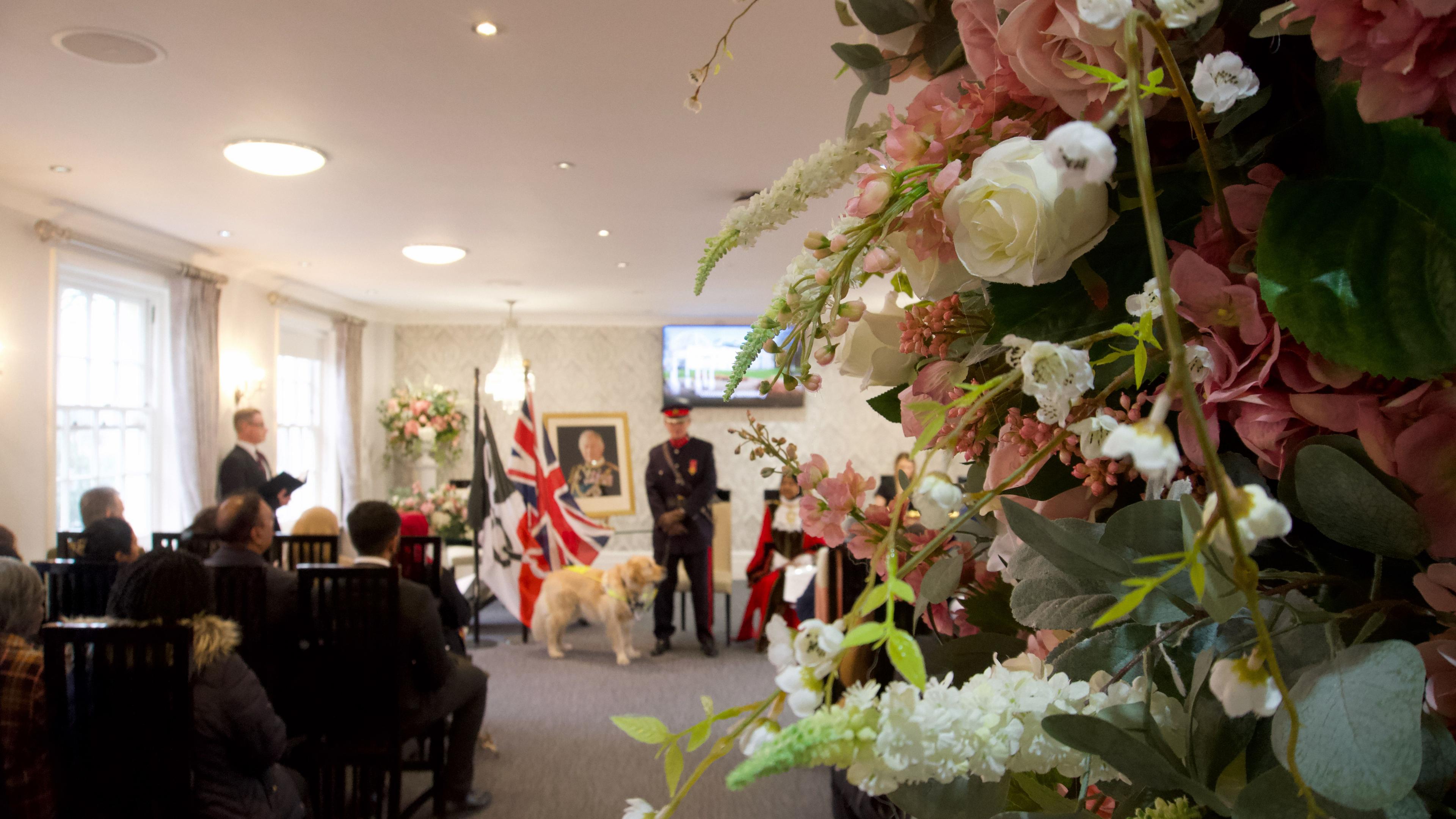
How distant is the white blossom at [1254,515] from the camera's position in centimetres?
18

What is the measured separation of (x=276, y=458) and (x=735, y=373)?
8517mm

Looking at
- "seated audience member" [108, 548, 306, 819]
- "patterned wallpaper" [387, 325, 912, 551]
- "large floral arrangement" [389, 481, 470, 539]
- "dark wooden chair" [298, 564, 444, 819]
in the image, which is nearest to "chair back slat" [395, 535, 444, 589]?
"dark wooden chair" [298, 564, 444, 819]

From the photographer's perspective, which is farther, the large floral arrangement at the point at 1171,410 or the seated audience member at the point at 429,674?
the seated audience member at the point at 429,674

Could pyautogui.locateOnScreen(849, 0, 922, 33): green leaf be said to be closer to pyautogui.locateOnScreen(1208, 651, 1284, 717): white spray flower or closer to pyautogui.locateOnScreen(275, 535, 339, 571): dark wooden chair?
pyautogui.locateOnScreen(1208, 651, 1284, 717): white spray flower

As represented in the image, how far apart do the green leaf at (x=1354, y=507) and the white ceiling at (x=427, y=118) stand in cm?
155

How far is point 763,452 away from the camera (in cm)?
49

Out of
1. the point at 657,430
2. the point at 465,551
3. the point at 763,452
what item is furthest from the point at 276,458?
the point at 763,452

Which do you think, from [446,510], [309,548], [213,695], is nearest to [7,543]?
[309,548]

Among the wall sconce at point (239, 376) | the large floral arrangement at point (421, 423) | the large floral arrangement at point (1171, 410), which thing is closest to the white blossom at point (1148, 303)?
the large floral arrangement at point (1171, 410)

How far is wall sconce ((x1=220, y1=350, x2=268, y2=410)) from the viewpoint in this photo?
267 inches

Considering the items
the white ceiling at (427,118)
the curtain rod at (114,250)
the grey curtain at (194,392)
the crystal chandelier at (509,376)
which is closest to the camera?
the white ceiling at (427,118)

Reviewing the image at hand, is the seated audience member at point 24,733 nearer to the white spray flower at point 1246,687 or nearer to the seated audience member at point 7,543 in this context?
the seated audience member at point 7,543

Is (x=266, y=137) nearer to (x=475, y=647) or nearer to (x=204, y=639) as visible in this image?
(x=204, y=639)

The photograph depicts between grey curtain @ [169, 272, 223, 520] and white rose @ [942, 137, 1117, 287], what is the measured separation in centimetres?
692
